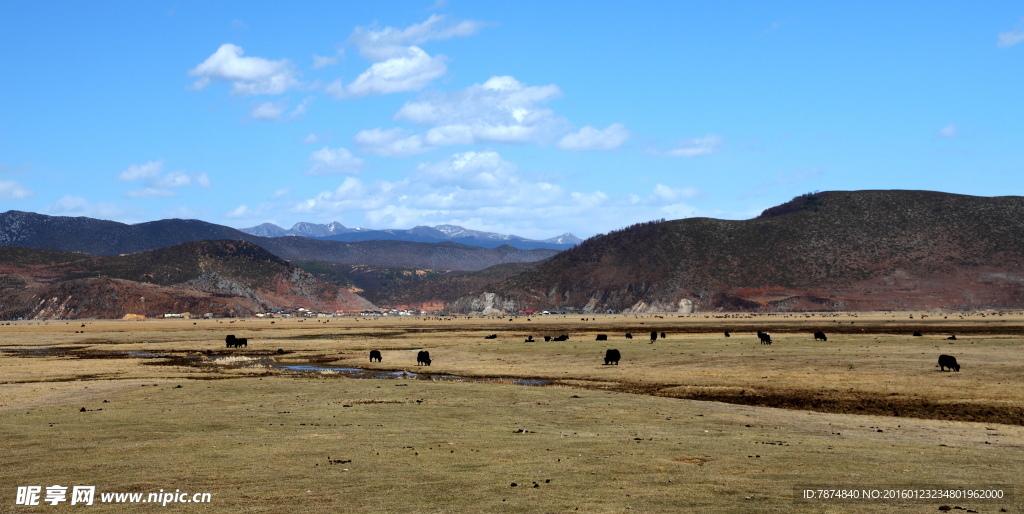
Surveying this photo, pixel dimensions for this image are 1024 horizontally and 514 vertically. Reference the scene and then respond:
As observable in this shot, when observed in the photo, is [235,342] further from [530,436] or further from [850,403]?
[530,436]

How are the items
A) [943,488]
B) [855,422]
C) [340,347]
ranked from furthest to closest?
[340,347] < [855,422] < [943,488]

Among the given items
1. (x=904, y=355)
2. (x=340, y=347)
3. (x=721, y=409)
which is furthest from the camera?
(x=340, y=347)

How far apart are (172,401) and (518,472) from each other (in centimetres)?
1671

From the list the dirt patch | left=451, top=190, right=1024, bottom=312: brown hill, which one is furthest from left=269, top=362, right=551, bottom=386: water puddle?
left=451, top=190, right=1024, bottom=312: brown hill

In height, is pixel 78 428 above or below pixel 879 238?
below

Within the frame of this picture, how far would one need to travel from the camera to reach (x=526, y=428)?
66.1ft

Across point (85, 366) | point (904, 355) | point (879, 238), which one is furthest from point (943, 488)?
point (879, 238)

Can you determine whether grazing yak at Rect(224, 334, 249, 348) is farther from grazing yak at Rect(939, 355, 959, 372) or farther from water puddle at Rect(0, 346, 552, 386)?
grazing yak at Rect(939, 355, 959, 372)

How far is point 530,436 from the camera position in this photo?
18.7 meters

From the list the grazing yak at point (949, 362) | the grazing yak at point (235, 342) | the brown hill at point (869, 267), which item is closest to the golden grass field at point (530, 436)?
the grazing yak at point (949, 362)

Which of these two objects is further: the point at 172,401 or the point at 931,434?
the point at 172,401

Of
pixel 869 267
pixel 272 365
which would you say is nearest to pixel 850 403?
pixel 272 365

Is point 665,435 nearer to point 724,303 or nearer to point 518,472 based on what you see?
point 518,472

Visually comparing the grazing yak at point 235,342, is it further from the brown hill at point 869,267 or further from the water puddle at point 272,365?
the brown hill at point 869,267
